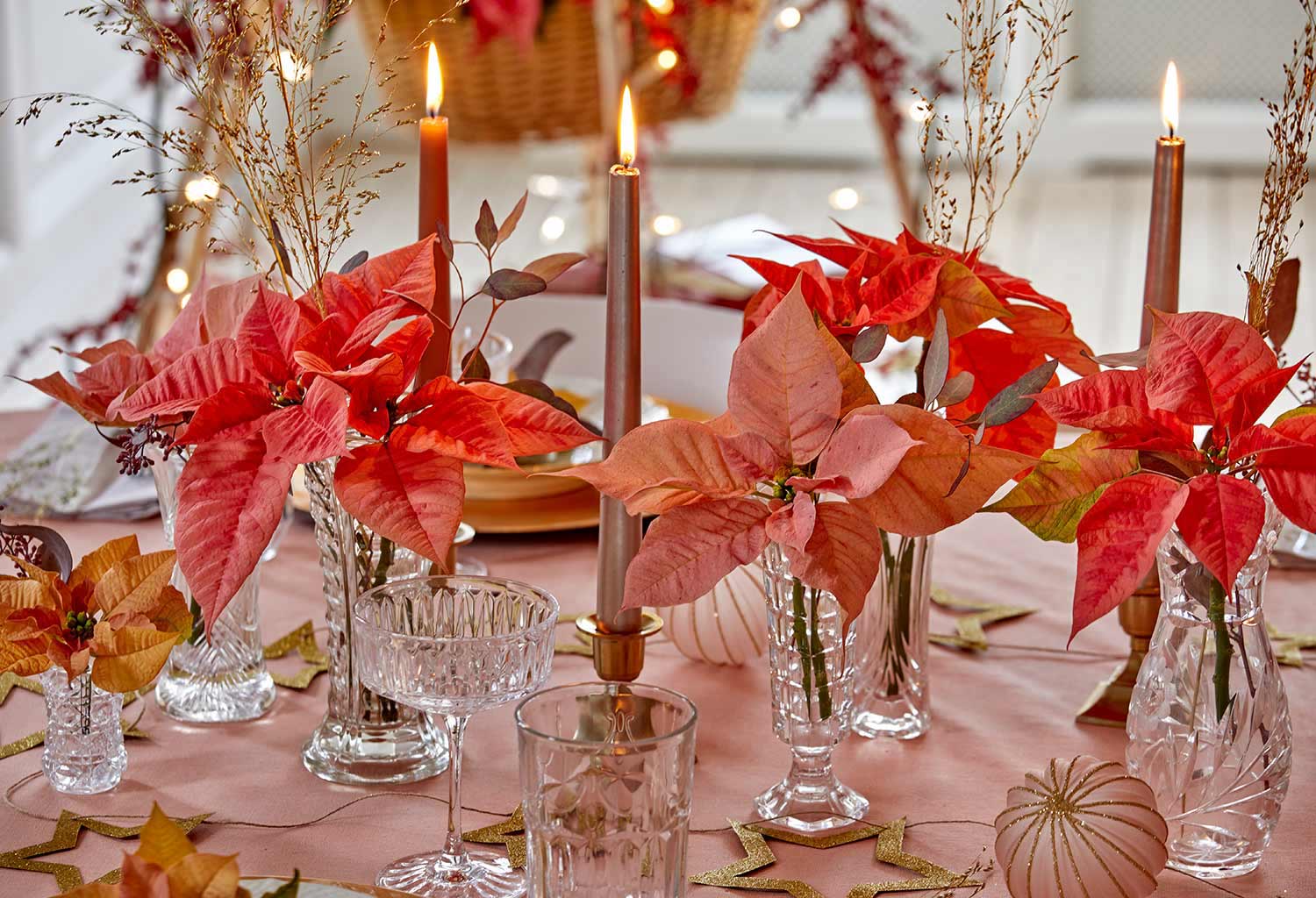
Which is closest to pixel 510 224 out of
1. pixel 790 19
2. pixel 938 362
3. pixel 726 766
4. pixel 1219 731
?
pixel 938 362

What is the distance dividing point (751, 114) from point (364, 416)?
470cm

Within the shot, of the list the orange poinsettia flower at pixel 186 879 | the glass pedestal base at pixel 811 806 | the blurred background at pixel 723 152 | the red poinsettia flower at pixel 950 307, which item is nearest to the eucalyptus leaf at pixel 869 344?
the red poinsettia flower at pixel 950 307

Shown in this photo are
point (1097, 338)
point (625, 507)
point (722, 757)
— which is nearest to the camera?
point (625, 507)

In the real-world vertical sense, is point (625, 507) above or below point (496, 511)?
above

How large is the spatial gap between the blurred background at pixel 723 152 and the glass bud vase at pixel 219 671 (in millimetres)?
1078

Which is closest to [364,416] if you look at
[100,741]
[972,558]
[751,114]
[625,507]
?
[625,507]

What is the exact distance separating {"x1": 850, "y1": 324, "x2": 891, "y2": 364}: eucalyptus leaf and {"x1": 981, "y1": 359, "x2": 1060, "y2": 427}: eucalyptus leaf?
66 mm

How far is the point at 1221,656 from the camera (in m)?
0.74

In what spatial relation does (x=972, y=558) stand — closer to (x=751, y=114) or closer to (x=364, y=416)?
(x=364, y=416)

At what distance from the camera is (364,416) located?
0.75m

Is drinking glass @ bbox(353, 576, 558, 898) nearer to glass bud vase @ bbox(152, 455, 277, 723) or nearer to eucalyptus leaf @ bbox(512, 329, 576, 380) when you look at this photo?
glass bud vase @ bbox(152, 455, 277, 723)

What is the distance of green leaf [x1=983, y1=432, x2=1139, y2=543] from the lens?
0.74 meters

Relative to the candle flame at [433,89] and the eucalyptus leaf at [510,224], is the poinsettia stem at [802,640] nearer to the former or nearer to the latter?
the eucalyptus leaf at [510,224]

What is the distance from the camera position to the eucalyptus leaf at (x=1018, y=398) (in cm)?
69
